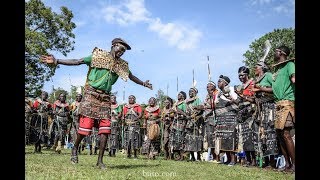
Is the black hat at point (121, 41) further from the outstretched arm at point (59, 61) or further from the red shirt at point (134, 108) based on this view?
the red shirt at point (134, 108)

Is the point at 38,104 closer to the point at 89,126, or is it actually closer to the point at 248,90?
the point at 89,126

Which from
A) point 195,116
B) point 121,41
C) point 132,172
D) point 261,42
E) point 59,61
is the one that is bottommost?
point 132,172

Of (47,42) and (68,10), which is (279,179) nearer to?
(47,42)

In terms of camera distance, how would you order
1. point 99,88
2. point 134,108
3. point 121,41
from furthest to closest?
point 134,108, point 121,41, point 99,88

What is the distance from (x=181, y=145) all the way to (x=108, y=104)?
6334 mm

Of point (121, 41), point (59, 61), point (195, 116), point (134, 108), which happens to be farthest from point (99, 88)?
point (134, 108)

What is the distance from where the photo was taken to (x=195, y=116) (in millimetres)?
13602

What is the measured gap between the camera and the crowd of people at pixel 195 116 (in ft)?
24.2

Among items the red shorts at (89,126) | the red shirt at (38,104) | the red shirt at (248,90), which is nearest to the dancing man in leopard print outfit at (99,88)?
the red shorts at (89,126)

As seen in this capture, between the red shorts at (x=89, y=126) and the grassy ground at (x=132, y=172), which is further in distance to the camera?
the red shorts at (x=89, y=126)

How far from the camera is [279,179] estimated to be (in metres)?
6.54

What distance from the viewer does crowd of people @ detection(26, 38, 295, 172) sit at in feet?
24.2

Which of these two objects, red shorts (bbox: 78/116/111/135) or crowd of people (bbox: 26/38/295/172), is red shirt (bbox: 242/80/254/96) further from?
red shorts (bbox: 78/116/111/135)
